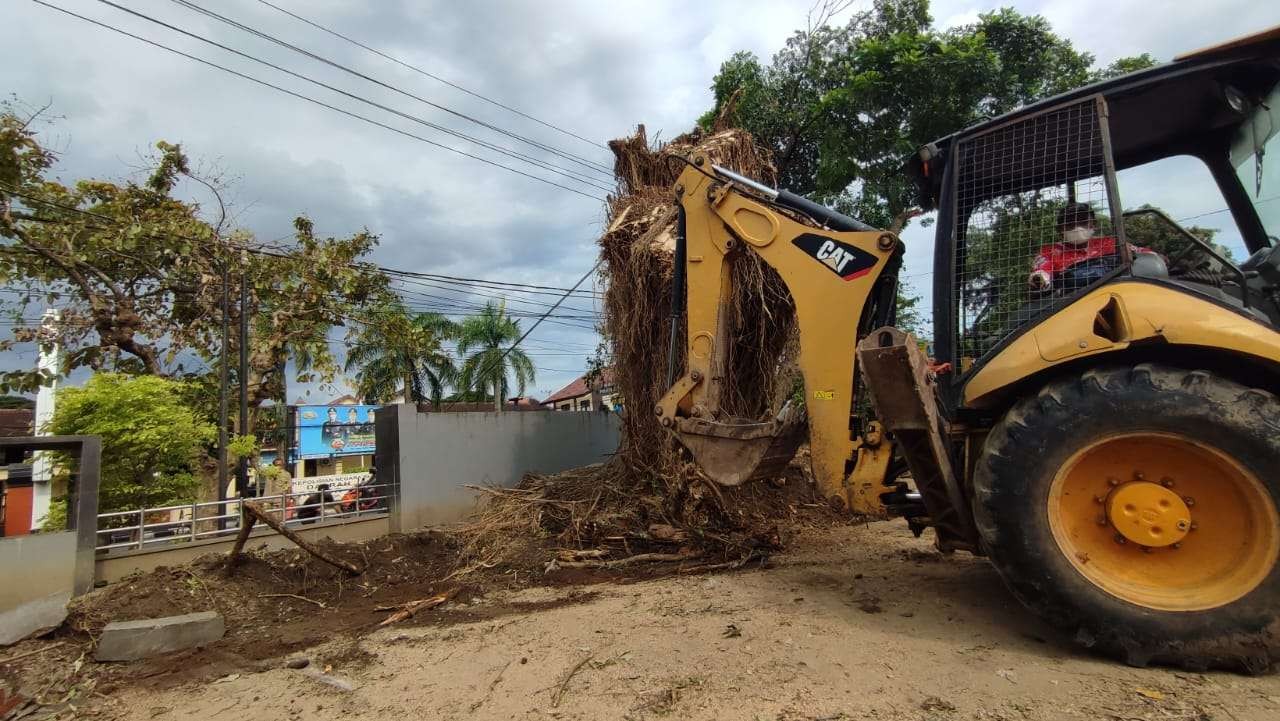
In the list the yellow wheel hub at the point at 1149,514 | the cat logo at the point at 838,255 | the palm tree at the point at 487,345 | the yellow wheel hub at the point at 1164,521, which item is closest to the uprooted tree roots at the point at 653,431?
the cat logo at the point at 838,255

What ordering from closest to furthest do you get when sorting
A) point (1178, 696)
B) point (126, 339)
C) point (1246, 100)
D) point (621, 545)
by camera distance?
1. point (1178, 696)
2. point (1246, 100)
3. point (621, 545)
4. point (126, 339)

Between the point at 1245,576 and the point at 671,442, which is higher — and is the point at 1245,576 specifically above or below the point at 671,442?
below

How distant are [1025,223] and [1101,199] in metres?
0.37

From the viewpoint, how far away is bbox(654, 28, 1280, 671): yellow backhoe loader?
2.80 meters

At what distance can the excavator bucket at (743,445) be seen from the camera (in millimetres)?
4445

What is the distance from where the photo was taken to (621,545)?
251 inches

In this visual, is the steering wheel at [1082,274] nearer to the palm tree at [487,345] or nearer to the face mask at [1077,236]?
the face mask at [1077,236]

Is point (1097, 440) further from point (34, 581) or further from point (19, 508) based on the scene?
point (19, 508)

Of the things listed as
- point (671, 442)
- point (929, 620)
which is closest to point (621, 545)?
point (671, 442)

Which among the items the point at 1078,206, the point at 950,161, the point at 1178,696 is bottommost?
the point at 1178,696

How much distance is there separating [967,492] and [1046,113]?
6.67 ft

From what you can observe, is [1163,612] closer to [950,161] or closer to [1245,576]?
[1245,576]

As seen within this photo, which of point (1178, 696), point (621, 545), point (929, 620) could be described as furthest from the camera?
point (621, 545)

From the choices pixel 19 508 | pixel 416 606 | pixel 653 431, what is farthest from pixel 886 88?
pixel 19 508
